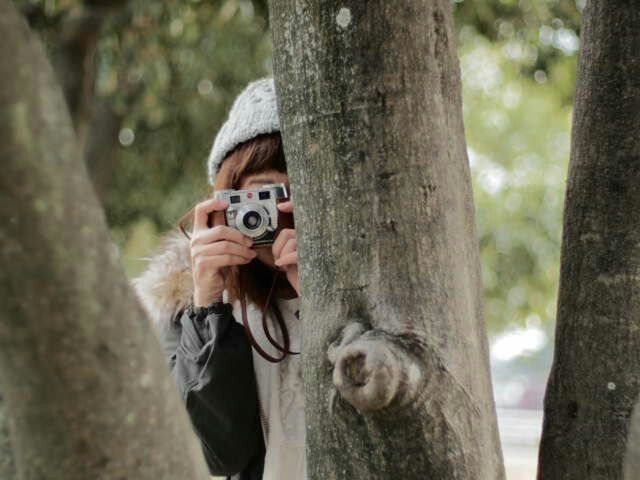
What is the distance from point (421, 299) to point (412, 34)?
1.25 feet

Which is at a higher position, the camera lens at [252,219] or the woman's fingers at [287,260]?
the camera lens at [252,219]

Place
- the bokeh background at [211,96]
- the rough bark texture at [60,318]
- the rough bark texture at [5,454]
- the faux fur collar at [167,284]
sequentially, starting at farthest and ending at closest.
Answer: the bokeh background at [211,96] → the faux fur collar at [167,284] → the rough bark texture at [5,454] → the rough bark texture at [60,318]

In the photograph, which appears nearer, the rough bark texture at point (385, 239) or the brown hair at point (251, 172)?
the rough bark texture at point (385, 239)

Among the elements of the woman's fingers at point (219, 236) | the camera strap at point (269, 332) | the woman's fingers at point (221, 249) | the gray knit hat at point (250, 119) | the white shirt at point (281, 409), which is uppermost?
the gray knit hat at point (250, 119)

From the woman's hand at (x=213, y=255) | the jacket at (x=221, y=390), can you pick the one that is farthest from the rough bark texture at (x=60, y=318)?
the woman's hand at (x=213, y=255)

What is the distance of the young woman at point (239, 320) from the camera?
2.00 m

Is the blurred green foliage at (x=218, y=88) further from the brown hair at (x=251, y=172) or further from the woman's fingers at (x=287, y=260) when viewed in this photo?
the woman's fingers at (x=287, y=260)

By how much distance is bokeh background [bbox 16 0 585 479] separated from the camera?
6238mm

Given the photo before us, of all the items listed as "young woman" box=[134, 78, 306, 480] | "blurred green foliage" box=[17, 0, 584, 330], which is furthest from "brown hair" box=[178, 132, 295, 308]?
"blurred green foliage" box=[17, 0, 584, 330]

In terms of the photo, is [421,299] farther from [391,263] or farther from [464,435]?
[464,435]

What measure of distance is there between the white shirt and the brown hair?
0.09 metres

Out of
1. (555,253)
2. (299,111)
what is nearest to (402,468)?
(299,111)

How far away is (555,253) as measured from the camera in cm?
1080

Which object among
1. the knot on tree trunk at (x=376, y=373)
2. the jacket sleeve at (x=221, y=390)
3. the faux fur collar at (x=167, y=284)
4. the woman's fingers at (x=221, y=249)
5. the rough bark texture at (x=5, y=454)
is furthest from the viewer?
the faux fur collar at (x=167, y=284)
